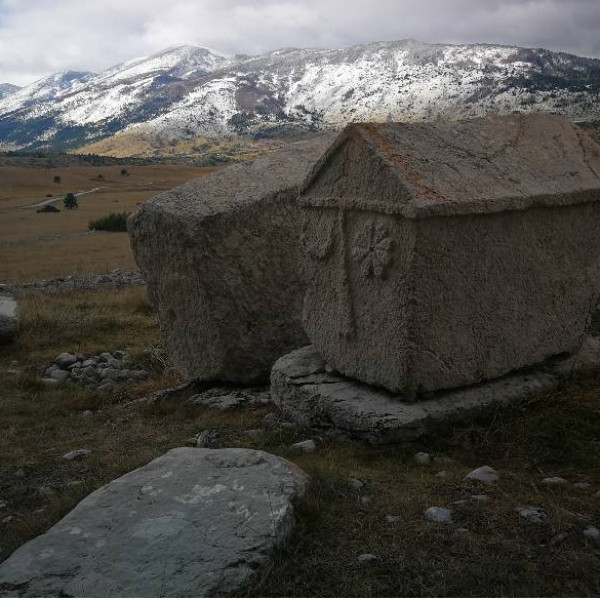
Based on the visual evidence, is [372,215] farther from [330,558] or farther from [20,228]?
[20,228]

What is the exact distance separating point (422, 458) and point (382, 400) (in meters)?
0.56

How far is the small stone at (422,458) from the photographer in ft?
13.7

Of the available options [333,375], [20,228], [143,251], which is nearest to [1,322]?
[143,251]

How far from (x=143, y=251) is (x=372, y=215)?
2852 millimetres

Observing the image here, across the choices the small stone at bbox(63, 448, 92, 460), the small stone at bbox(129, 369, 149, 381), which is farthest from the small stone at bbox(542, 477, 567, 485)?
the small stone at bbox(129, 369, 149, 381)

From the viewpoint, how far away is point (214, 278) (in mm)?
6152

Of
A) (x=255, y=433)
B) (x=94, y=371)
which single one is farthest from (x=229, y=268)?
(x=94, y=371)

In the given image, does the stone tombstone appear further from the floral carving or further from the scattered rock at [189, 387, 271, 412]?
the scattered rock at [189, 387, 271, 412]

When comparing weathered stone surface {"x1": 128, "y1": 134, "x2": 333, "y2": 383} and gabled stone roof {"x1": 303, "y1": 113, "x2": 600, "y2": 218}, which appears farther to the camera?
weathered stone surface {"x1": 128, "y1": 134, "x2": 333, "y2": 383}

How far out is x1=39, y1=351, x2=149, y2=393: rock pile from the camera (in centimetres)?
727

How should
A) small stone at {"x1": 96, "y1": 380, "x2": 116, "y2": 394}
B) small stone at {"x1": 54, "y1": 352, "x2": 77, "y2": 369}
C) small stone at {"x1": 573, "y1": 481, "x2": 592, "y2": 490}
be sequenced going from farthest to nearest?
small stone at {"x1": 54, "y1": 352, "x2": 77, "y2": 369}
small stone at {"x1": 96, "y1": 380, "x2": 116, "y2": 394}
small stone at {"x1": 573, "y1": 481, "x2": 592, "y2": 490}

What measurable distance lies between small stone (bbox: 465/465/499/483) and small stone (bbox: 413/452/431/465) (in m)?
0.33

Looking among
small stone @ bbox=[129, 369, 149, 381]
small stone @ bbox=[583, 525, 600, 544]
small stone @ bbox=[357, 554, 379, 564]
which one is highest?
small stone @ bbox=[357, 554, 379, 564]

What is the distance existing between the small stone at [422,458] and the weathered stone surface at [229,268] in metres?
2.39
